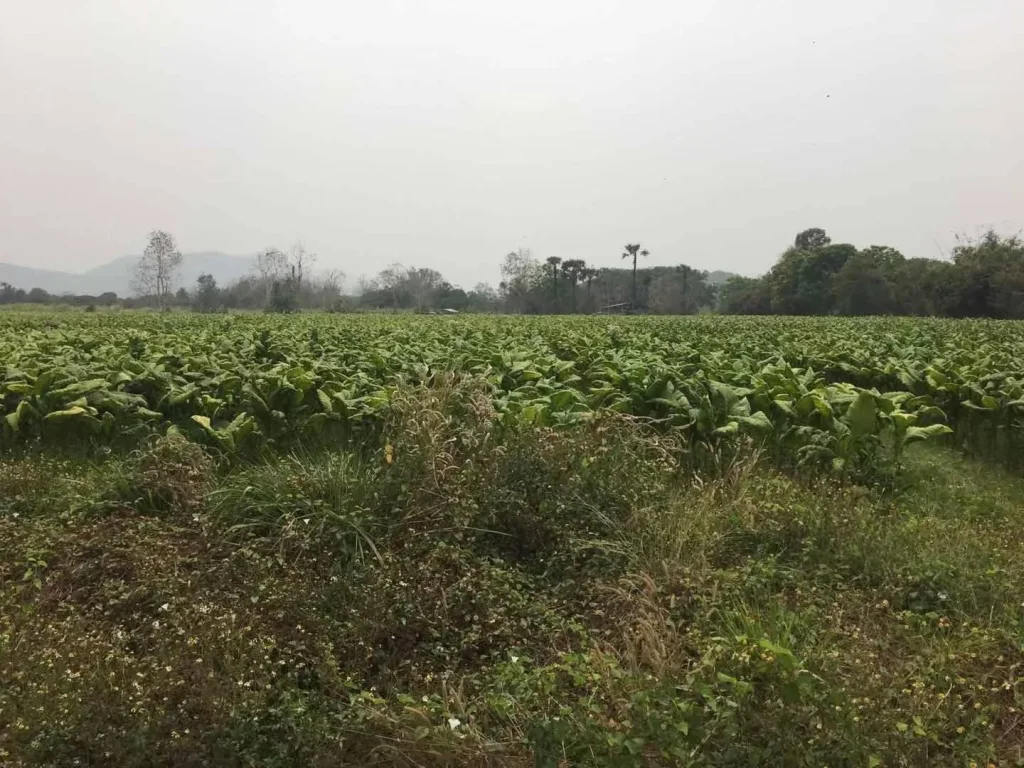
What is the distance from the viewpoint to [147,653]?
2875mm

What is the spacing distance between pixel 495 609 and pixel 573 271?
298ft

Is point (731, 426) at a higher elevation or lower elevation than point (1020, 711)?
higher

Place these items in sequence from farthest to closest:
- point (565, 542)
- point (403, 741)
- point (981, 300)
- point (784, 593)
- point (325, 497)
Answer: point (981, 300), point (325, 497), point (565, 542), point (784, 593), point (403, 741)

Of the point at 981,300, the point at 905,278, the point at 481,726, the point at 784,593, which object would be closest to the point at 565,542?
the point at 784,593

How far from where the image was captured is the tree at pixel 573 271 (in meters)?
91.9

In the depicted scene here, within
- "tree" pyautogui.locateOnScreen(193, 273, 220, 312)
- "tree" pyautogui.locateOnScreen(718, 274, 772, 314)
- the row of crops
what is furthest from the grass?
"tree" pyautogui.locateOnScreen(193, 273, 220, 312)

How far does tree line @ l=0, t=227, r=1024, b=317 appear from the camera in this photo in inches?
1913

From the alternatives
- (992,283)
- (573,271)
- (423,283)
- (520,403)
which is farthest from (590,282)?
(520,403)

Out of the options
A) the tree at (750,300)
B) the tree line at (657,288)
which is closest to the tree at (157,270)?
the tree line at (657,288)

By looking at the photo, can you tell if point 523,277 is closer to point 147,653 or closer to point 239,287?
point 239,287

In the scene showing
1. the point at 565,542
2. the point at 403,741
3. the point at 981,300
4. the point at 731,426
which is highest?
the point at 981,300

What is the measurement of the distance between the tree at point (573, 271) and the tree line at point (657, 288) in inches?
5.5

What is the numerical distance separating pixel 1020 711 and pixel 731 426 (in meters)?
2.69

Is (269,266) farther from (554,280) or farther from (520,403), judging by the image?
(520,403)
